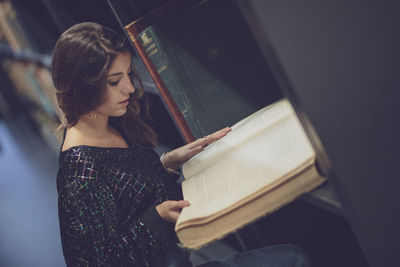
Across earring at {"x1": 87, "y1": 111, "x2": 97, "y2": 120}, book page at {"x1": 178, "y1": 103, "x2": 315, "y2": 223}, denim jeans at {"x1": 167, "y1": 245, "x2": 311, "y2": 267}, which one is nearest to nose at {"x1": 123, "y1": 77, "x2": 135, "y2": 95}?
earring at {"x1": 87, "y1": 111, "x2": 97, "y2": 120}

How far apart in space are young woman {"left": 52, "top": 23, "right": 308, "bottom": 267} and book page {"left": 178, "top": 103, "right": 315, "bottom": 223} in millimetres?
109

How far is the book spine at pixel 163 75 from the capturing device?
0.87 metres

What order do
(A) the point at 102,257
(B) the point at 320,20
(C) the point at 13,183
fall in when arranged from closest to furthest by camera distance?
(B) the point at 320,20, (A) the point at 102,257, (C) the point at 13,183

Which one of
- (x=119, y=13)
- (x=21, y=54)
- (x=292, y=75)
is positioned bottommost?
(x=292, y=75)

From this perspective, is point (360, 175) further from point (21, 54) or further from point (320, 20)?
point (21, 54)

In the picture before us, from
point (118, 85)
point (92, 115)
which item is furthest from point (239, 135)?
point (92, 115)

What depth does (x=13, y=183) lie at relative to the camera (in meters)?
4.41

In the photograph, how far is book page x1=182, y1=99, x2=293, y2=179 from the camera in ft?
2.35

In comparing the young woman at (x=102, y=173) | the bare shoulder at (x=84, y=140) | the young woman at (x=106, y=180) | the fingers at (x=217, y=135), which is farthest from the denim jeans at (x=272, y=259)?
the bare shoulder at (x=84, y=140)

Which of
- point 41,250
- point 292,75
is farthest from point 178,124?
point 41,250

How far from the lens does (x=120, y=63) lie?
0.91 metres

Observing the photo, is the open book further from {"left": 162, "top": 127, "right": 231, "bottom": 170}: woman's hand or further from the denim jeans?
the denim jeans

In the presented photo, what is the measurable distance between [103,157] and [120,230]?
19 centimetres

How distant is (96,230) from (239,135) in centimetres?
38
